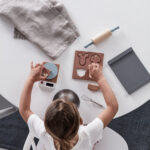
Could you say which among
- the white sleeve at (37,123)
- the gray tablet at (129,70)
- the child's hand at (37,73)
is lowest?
the gray tablet at (129,70)

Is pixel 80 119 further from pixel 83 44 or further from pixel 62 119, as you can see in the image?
pixel 83 44

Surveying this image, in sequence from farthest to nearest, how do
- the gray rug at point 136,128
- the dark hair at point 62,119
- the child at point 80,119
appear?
1. the gray rug at point 136,128
2. the child at point 80,119
3. the dark hair at point 62,119

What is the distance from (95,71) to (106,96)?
0.34ft

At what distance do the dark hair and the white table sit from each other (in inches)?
4.7

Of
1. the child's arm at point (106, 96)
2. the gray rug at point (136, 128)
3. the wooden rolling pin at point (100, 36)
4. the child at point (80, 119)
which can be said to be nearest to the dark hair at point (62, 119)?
the child at point (80, 119)

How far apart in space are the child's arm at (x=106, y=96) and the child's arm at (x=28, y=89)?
204mm

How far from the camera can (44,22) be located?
921mm

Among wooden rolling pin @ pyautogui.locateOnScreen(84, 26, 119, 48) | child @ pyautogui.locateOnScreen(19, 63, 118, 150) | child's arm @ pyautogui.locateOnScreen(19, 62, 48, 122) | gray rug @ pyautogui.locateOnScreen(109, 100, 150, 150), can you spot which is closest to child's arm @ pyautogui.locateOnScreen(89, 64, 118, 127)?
child @ pyautogui.locateOnScreen(19, 63, 118, 150)

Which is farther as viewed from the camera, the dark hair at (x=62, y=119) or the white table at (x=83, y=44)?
the white table at (x=83, y=44)

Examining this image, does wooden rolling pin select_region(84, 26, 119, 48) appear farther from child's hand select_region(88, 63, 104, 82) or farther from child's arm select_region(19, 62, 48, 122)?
child's arm select_region(19, 62, 48, 122)

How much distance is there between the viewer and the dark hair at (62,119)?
0.76 m

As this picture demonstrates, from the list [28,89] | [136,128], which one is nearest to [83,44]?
[28,89]

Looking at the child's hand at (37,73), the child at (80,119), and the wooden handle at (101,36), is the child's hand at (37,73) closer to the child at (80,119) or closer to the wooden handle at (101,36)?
the child at (80,119)

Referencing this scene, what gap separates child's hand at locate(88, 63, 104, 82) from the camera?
34.5 inches
